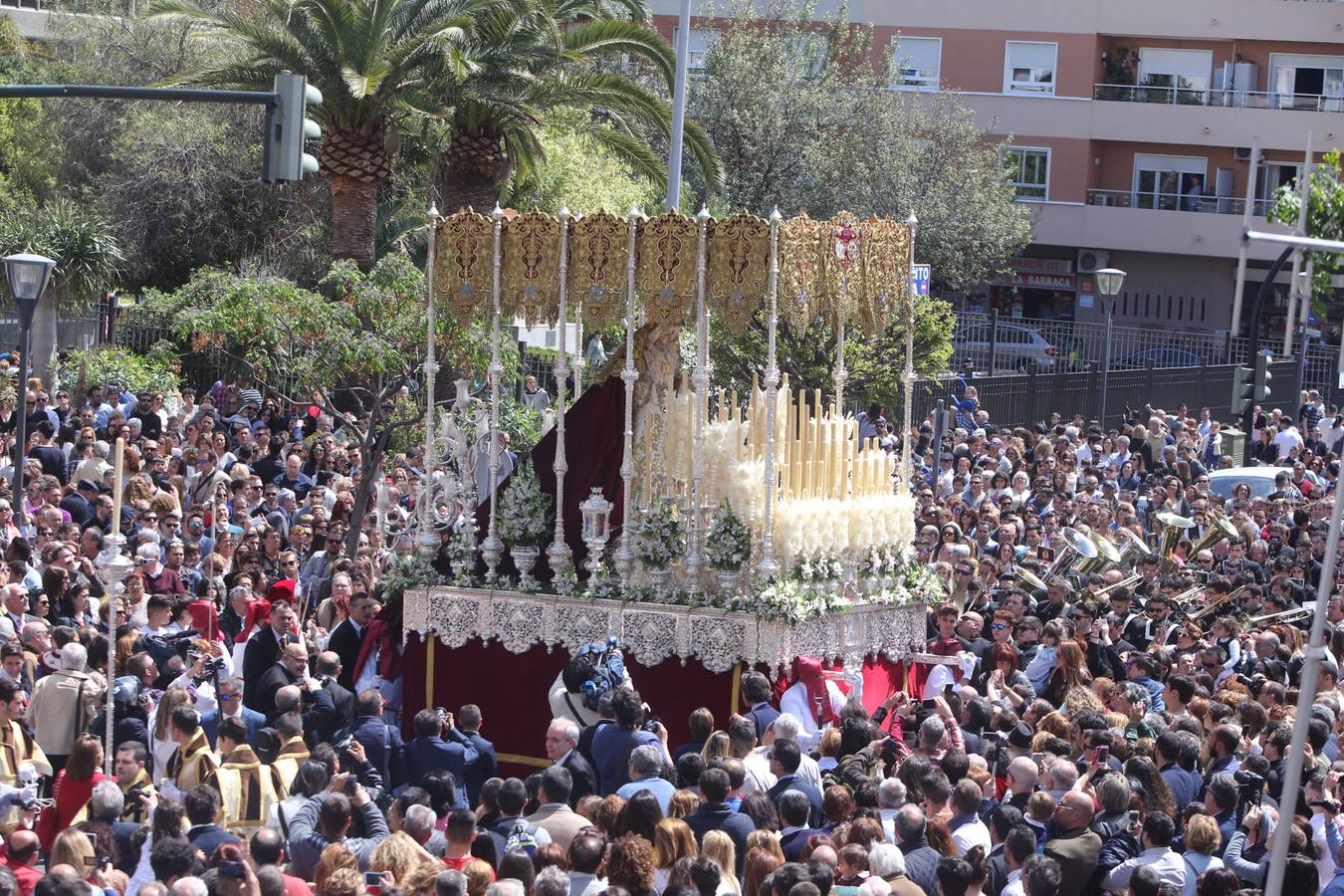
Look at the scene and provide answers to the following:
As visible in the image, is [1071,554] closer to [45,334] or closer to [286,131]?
[286,131]

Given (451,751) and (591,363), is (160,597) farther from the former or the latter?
(591,363)

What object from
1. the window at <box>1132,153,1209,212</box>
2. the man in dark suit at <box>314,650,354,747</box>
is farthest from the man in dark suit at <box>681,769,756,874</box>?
the window at <box>1132,153,1209,212</box>

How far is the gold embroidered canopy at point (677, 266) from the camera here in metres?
12.9

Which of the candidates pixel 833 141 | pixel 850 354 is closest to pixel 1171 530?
pixel 850 354

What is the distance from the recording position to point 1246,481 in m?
24.3

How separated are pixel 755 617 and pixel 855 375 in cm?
1450

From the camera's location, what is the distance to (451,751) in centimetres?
1042

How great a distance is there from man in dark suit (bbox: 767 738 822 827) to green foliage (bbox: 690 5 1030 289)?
2810 cm

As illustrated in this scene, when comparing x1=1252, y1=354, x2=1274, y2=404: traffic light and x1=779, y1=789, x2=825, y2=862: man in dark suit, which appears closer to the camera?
x1=779, y1=789, x2=825, y2=862: man in dark suit

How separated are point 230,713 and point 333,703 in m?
0.95

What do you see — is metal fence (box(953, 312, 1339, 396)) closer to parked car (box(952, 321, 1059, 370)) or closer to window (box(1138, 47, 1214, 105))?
parked car (box(952, 321, 1059, 370))

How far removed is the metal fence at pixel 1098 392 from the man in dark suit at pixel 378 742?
1857 centimetres

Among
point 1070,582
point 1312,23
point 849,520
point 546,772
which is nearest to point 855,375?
point 1070,582

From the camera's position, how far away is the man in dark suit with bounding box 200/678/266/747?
1036 cm
